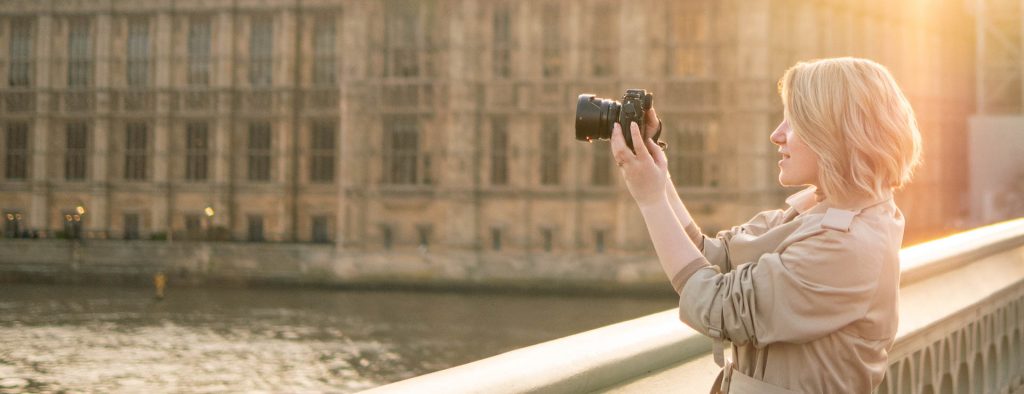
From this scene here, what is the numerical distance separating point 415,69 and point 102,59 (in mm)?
11843

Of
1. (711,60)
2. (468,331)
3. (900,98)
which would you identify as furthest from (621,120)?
→ (711,60)

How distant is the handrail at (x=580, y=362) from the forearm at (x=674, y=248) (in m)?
0.25

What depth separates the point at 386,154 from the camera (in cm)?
3378

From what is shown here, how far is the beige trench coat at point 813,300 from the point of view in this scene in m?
1.92

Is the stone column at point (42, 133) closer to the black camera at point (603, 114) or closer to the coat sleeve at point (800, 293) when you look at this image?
the black camera at point (603, 114)

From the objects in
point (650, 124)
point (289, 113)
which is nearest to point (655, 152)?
point (650, 124)

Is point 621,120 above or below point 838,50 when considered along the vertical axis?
below

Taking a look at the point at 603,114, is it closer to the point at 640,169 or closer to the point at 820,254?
the point at 640,169

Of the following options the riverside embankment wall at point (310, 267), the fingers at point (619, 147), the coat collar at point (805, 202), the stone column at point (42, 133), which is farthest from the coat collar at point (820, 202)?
the stone column at point (42, 133)

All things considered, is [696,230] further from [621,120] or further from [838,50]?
[838,50]

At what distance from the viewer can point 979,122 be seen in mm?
32281

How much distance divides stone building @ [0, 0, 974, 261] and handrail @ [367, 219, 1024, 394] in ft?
94.7

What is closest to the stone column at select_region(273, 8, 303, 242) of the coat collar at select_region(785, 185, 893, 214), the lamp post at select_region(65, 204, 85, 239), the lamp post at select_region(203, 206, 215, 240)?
the lamp post at select_region(203, 206, 215, 240)

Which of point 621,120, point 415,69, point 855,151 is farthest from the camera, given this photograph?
point 415,69
